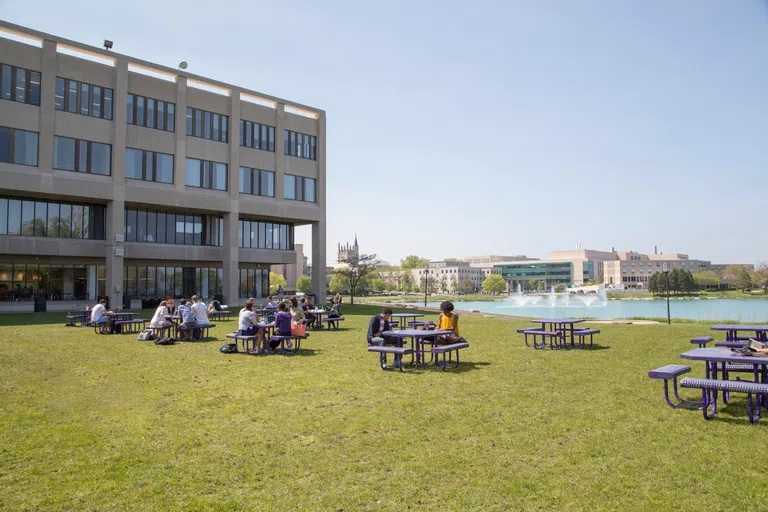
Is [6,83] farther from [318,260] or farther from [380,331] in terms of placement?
[380,331]

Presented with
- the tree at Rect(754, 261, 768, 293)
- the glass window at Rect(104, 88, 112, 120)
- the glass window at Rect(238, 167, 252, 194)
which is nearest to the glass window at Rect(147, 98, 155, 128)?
the glass window at Rect(104, 88, 112, 120)

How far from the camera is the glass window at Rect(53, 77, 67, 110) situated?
37594 millimetres

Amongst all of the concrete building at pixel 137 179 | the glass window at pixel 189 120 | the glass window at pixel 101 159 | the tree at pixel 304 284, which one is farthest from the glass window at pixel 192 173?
the tree at pixel 304 284

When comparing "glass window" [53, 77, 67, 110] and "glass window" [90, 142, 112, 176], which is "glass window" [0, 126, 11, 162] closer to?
"glass window" [53, 77, 67, 110]

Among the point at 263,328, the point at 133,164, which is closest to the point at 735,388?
the point at 263,328

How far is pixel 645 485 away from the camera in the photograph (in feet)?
18.4

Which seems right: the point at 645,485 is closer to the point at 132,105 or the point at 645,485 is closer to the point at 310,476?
the point at 310,476

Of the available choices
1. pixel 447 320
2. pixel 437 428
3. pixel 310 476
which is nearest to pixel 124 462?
pixel 310 476

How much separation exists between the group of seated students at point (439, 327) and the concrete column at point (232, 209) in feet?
111

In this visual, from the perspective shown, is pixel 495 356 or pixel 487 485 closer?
pixel 487 485

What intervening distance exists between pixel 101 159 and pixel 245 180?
1175 centimetres

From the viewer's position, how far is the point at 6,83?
117 feet

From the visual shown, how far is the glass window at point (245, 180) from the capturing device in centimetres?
4766

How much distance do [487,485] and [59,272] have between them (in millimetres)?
44494
